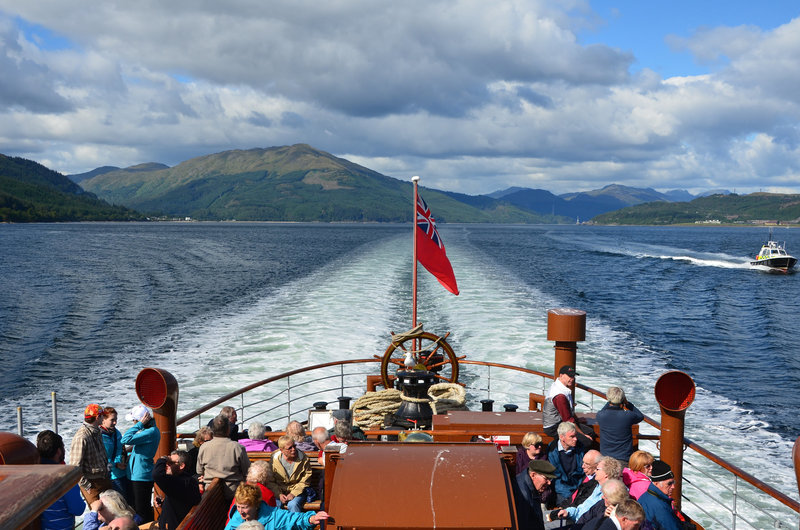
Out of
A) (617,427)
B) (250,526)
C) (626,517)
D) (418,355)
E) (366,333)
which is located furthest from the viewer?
(366,333)

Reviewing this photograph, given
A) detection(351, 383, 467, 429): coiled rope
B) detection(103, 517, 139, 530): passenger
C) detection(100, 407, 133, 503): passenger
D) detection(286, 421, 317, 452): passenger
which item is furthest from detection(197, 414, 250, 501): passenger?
detection(351, 383, 467, 429): coiled rope

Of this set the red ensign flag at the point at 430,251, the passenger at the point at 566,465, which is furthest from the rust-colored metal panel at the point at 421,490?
the red ensign flag at the point at 430,251

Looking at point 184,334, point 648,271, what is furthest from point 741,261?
point 184,334

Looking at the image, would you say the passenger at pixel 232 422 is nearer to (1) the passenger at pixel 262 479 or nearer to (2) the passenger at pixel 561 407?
(1) the passenger at pixel 262 479

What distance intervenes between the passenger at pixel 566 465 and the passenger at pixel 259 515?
276 centimetres

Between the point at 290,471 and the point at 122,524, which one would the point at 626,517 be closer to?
the point at 290,471

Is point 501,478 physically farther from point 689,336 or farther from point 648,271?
point 648,271

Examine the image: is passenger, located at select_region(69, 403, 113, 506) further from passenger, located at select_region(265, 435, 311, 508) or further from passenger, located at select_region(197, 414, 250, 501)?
passenger, located at select_region(265, 435, 311, 508)

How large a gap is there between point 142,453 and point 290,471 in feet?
5.51

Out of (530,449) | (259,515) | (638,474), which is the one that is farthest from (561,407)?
(259,515)

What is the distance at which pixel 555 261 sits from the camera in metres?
62.9

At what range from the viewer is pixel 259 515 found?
13.7 feet

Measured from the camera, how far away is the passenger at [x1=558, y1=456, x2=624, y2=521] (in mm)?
4535

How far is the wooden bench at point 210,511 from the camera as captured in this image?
164 inches
